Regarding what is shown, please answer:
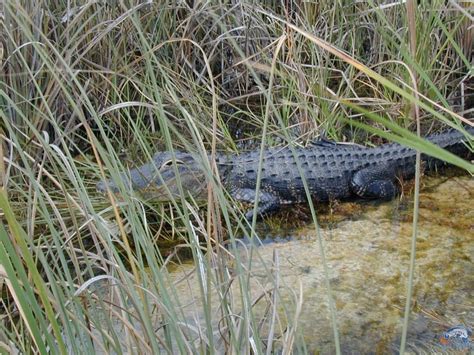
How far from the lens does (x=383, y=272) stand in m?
2.83

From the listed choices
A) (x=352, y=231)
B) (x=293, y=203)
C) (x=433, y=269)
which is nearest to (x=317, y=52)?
(x=293, y=203)

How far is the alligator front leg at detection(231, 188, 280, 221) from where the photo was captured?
3771mm

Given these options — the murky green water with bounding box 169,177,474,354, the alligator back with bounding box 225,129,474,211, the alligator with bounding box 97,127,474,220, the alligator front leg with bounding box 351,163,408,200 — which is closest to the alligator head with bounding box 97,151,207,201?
the alligator with bounding box 97,127,474,220

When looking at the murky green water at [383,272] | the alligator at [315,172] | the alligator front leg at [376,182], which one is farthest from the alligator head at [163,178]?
the alligator front leg at [376,182]

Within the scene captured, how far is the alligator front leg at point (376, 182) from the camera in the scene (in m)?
3.81

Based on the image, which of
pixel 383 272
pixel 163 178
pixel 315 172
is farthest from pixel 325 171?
pixel 383 272

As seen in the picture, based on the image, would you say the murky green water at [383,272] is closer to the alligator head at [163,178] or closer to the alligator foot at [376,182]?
the alligator foot at [376,182]

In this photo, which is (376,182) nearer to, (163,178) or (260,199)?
(260,199)

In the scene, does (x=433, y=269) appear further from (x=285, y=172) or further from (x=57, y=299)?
(x=57, y=299)

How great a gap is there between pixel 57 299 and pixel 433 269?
1.81 meters

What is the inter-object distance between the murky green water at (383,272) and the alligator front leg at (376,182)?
0.10m

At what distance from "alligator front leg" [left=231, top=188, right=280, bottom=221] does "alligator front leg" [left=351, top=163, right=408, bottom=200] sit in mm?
471

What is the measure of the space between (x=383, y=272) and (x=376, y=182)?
3.66 ft

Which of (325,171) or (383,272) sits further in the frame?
(325,171)
